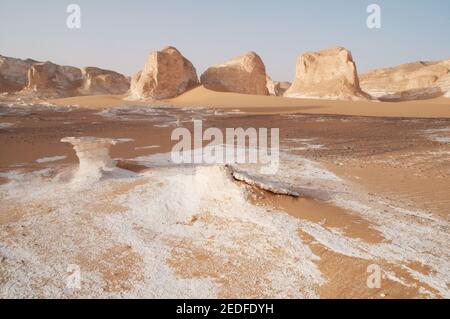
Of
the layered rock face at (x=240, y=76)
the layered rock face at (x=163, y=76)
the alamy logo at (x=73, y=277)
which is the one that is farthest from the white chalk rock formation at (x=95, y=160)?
the layered rock face at (x=240, y=76)

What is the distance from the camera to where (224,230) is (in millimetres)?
3934

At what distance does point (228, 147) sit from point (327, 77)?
24.9 m

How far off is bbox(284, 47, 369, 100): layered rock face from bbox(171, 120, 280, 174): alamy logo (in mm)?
18708

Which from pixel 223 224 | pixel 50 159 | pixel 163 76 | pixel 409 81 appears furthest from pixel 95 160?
pixel 409 81

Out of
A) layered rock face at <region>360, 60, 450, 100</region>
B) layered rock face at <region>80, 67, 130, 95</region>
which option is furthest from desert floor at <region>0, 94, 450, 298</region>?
layered rock face at <region>80, 67, 130, 95</region>

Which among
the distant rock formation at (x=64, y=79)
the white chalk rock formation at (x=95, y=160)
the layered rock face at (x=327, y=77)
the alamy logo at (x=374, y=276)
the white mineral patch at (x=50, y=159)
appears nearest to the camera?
the alamy logo at (x=374, y=276)

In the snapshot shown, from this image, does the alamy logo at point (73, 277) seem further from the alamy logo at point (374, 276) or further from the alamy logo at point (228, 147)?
the alamy logo at point (228, 147)

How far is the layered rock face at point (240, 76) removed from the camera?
31.5 m

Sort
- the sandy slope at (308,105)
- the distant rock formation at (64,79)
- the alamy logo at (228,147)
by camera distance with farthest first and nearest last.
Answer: the distant rock formation at (64,79)
the sandy slope at (308,105)
the alamy logo at (228,147)

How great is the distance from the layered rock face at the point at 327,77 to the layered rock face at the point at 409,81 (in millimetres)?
5381

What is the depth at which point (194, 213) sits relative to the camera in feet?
14.5

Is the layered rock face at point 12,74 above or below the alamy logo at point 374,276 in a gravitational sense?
above
